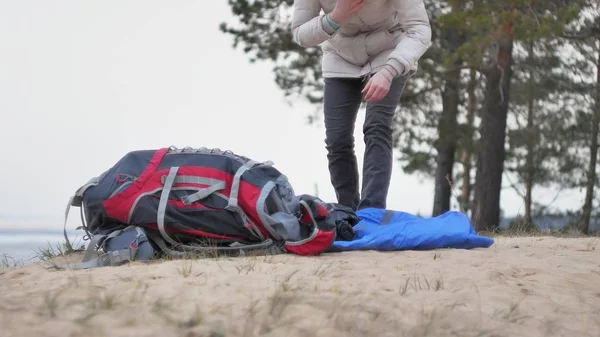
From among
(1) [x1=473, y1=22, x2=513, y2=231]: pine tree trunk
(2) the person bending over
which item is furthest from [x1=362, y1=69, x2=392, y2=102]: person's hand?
(1) [x1=473, y1=22, x2=513, y2=231]: pine tree trunk

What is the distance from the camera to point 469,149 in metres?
14.2

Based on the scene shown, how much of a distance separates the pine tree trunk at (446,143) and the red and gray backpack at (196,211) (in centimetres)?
991

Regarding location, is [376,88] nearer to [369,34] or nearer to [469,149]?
[369,34]

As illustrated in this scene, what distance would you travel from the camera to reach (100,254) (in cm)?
404

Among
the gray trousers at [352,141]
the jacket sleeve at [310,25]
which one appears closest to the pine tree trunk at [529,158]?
the gray trousers at [352,141]

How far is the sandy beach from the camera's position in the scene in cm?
238

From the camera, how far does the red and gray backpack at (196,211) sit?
391cm

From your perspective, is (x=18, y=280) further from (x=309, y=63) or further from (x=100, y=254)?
(x=309, y=63)

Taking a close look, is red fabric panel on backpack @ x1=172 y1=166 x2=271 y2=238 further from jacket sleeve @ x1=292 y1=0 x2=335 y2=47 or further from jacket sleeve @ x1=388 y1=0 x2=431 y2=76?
jacket sleeve @ x1=388 y1=0 x2=431 y2=76

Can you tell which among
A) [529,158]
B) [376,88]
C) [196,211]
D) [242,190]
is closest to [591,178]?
[529,158]

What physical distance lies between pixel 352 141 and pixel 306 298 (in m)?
2.45

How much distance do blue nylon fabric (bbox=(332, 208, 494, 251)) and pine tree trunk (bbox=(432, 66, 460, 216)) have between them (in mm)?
9012

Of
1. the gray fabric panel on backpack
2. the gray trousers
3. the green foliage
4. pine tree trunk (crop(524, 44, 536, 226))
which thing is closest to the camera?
the gray fabric panel on backpack

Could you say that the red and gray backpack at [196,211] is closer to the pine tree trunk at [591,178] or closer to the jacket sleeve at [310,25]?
the jacket sleeve at [310,25]
